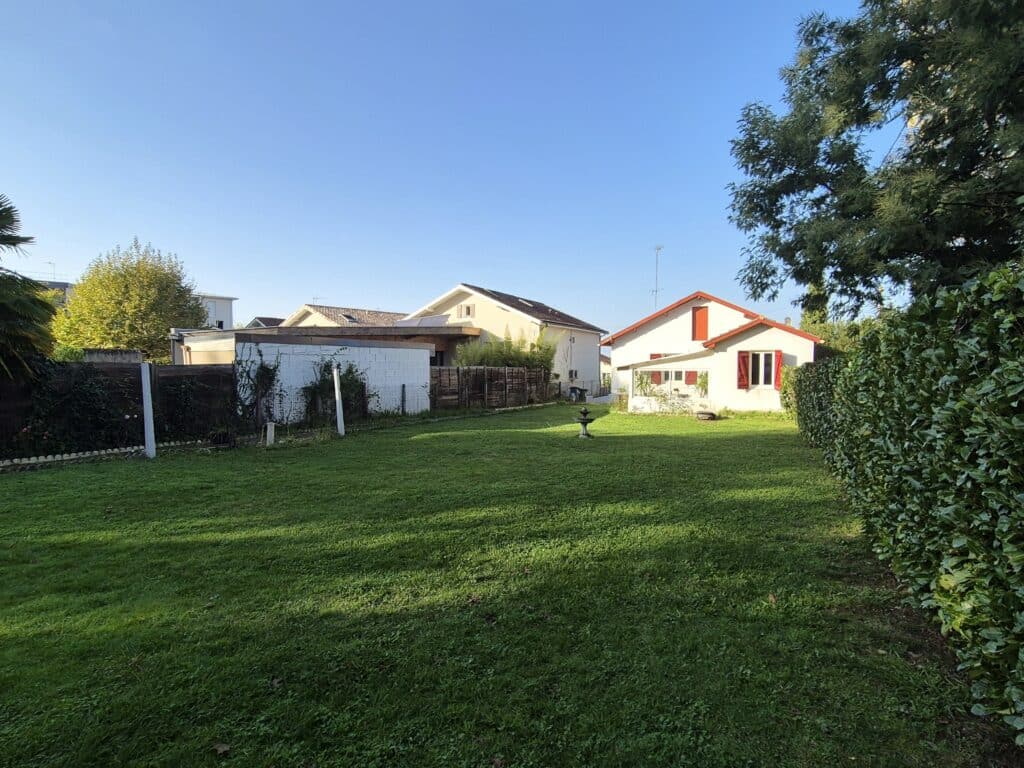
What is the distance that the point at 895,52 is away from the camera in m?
8.48

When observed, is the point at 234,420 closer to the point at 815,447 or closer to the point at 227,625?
the point at 227,625

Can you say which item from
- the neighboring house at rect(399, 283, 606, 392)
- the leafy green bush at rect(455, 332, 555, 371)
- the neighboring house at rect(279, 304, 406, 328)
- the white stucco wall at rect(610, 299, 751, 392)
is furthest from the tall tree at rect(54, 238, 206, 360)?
the white stucco wall at rect(610, 299, 751, 392)

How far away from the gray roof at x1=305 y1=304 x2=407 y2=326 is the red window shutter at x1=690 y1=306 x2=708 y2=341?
1836 centimetres

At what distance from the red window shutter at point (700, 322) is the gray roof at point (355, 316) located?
18.4 m

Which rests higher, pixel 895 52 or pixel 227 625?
pixel 895 52

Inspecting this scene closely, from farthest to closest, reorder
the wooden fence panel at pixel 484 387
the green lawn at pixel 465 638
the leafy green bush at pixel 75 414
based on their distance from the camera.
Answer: the wooden fence panel at pixel 484 387
the leafy green bush at pixel 75 414
the green lawn at pixel 465 638

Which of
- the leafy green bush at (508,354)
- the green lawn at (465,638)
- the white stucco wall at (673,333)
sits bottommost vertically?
the green lawn at (465,638)

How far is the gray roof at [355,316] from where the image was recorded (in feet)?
98.2

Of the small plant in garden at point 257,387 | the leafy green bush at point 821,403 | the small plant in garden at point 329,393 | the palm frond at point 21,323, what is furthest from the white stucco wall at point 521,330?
the palm frond at point 21,323

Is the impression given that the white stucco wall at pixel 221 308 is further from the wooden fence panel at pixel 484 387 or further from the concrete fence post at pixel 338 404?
the concrete fence post at pixel 338 404

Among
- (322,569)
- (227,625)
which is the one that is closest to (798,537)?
(322,569)

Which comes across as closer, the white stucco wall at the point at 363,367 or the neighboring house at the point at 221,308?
the white stucco wall at the point at 363,367

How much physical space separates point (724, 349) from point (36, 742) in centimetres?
1838

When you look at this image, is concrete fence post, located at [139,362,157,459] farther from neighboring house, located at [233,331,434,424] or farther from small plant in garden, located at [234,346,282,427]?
neighboring house, located at [233,331,434,424]
